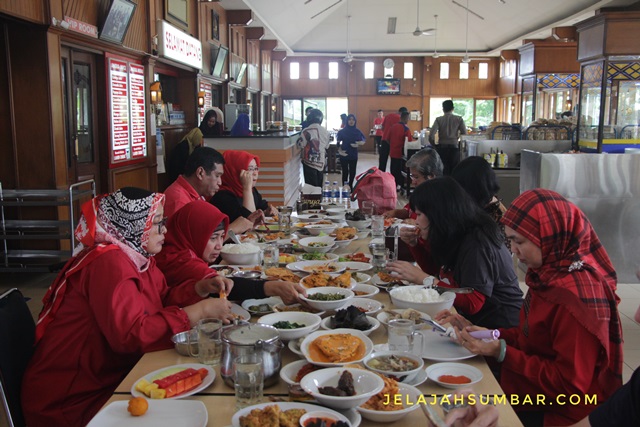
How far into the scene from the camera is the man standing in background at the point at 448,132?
36.0 feet

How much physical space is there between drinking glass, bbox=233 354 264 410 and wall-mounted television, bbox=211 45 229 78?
10580mm

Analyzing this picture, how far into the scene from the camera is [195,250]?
2.86 m

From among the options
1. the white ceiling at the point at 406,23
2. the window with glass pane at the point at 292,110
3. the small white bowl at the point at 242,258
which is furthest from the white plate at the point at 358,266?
the window with glass pane at the point at 292,110

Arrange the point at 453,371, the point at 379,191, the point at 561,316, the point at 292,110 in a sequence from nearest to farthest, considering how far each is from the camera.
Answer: the point at 453,371 → the point at 561,316 → the point at 379,191 → the point at 292,110

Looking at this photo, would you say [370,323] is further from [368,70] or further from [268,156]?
[368,70]

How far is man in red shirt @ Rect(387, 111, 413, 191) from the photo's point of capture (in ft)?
38.7

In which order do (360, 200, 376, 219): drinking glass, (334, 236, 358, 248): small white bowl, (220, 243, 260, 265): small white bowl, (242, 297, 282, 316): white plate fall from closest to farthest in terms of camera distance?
(242, 297, 282, 316): white plate < (220, 243, 260, 265): small white bowl < (334, 236, 358, 248): small white bowl < (360, 200, 376, 219): drinking glass

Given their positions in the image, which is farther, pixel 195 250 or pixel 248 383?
pixel 195 250

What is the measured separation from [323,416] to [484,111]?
82.0 ft

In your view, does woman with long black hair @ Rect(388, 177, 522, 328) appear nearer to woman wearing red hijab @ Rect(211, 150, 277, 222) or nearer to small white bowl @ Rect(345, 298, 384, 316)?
small white bowl @ Rect(345, 298, 384, 316)

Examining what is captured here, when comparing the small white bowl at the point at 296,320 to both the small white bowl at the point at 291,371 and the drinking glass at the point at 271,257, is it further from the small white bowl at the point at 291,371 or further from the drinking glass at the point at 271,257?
the drinking glass at the point at 271,257

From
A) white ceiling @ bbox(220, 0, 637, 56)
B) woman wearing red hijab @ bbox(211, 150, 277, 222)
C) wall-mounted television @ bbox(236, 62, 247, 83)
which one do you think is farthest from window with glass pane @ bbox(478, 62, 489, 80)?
woman wearing red hijab @ bbox(211, 150, 277, 222)

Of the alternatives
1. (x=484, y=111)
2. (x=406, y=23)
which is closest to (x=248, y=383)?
(x=406, y=23)

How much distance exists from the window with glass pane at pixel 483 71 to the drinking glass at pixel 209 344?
24.2m
